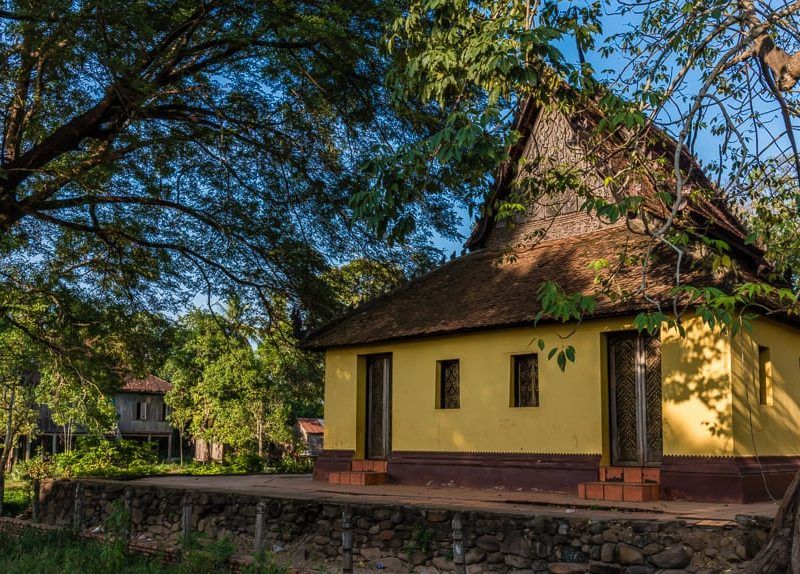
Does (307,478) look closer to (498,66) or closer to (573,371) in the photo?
(573,371)

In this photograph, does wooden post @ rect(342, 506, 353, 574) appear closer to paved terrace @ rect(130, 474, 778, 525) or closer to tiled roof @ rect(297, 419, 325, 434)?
paved terrace @ rect(130, 474, 778, 525)

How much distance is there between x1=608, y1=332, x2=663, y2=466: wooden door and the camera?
42.9 feet

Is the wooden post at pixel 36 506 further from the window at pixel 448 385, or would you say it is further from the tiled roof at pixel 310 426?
the tiled roof at pixel 310 426

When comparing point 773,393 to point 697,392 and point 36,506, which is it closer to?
point 697,392

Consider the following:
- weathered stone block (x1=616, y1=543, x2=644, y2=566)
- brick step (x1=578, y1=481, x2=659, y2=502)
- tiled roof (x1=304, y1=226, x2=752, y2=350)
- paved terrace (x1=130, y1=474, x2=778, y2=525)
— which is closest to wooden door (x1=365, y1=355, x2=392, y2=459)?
tiled roof (x1=304, y1=226, x2=752, y2=350)

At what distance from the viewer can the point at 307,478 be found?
764 inches

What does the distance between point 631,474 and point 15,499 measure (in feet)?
70.7

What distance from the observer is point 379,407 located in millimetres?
17672

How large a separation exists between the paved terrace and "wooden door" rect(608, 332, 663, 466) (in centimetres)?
111

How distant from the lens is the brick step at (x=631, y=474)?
12625 millimetres

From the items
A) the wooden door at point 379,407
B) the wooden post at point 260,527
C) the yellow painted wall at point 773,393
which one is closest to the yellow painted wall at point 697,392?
the yellow painted wall at point 773,393

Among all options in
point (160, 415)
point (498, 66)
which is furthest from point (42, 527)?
point (160, 415)

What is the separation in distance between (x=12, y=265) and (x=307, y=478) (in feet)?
25.5

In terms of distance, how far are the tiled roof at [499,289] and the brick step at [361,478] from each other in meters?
2.58
